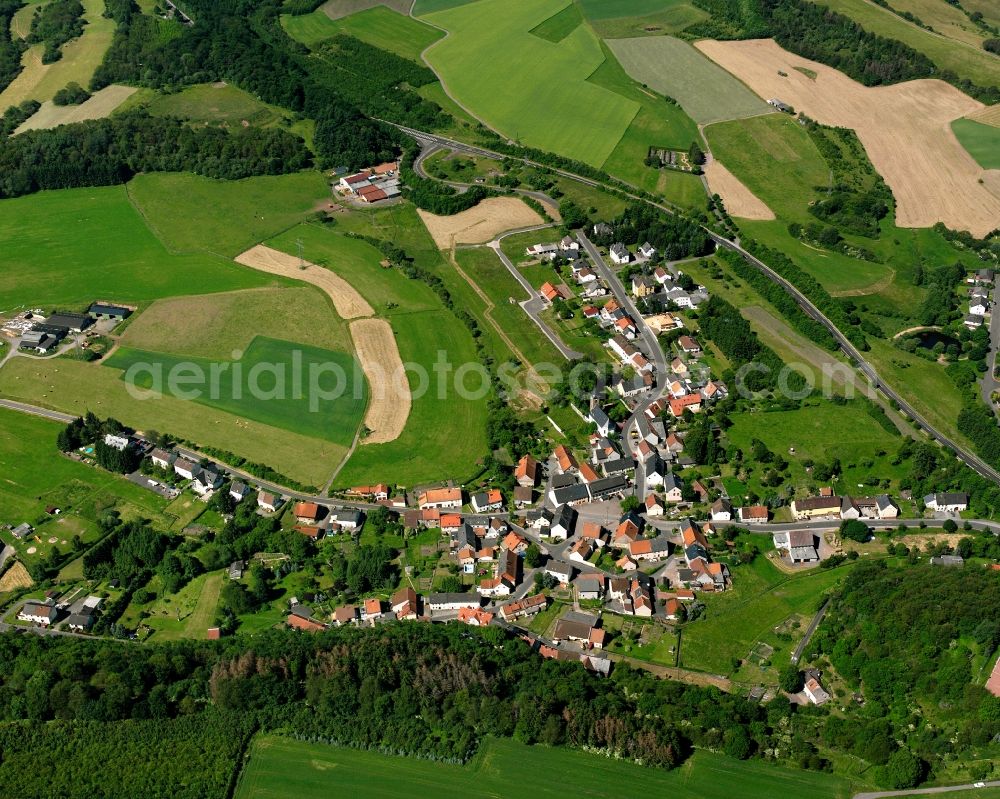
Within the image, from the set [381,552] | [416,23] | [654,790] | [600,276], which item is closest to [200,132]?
[416,23]

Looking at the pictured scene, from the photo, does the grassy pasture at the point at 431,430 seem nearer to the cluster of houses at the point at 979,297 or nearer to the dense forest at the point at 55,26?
the cluster of houses at the point at 979,297

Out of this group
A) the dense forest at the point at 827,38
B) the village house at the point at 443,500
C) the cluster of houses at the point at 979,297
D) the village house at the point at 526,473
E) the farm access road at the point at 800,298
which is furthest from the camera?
the dense forest at the point at 827,38

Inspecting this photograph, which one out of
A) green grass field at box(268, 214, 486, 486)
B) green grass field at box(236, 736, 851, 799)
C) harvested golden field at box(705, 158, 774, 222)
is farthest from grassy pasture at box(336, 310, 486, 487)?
harvested golden field at box(705, 158, 774, 222)

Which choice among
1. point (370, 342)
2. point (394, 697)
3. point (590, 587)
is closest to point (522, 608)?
point (590, 587)

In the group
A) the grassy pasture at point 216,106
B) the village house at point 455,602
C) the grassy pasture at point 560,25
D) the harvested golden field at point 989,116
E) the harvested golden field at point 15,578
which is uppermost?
the grassy pasture at point 560,25

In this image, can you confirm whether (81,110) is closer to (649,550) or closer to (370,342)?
(370,342)

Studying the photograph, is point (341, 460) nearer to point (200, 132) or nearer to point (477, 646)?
point (477, 646)

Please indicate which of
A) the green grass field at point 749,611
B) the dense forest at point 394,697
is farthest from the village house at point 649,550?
the dense forest at point 394,697
